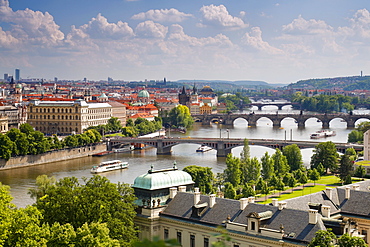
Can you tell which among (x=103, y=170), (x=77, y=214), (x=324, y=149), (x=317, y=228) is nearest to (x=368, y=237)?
(x=317, y=228)

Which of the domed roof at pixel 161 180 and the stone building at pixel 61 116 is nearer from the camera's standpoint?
the domed roof at pixel 161 180

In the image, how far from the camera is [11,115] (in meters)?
89.4

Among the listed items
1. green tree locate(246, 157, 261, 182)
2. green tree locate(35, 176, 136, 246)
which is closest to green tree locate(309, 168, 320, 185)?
green tree locate(246, 157, 261, 182)

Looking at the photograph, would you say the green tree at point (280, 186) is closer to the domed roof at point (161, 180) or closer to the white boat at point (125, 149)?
the domed roof at point (161, 180)

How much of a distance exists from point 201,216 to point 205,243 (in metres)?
1.07

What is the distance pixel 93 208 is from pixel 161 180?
3.33 m

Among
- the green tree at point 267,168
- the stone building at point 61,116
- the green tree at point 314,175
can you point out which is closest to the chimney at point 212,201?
the green tree at point 314,175

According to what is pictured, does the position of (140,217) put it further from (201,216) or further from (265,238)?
(265,238)

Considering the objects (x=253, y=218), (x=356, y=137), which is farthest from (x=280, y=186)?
(x=356, y=137)

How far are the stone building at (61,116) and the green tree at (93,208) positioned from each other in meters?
65.0

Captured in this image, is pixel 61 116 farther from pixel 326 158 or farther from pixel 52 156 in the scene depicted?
pixel 326 158

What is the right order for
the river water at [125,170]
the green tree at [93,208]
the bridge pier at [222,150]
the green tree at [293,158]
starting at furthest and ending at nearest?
the bridge pier at [222,150]
the green tree at [293,158]
the river water at [125,170]
the green tree at [93,208]

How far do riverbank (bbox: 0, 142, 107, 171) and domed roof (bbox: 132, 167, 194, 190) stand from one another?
119 ft

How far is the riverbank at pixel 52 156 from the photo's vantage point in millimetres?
60500
